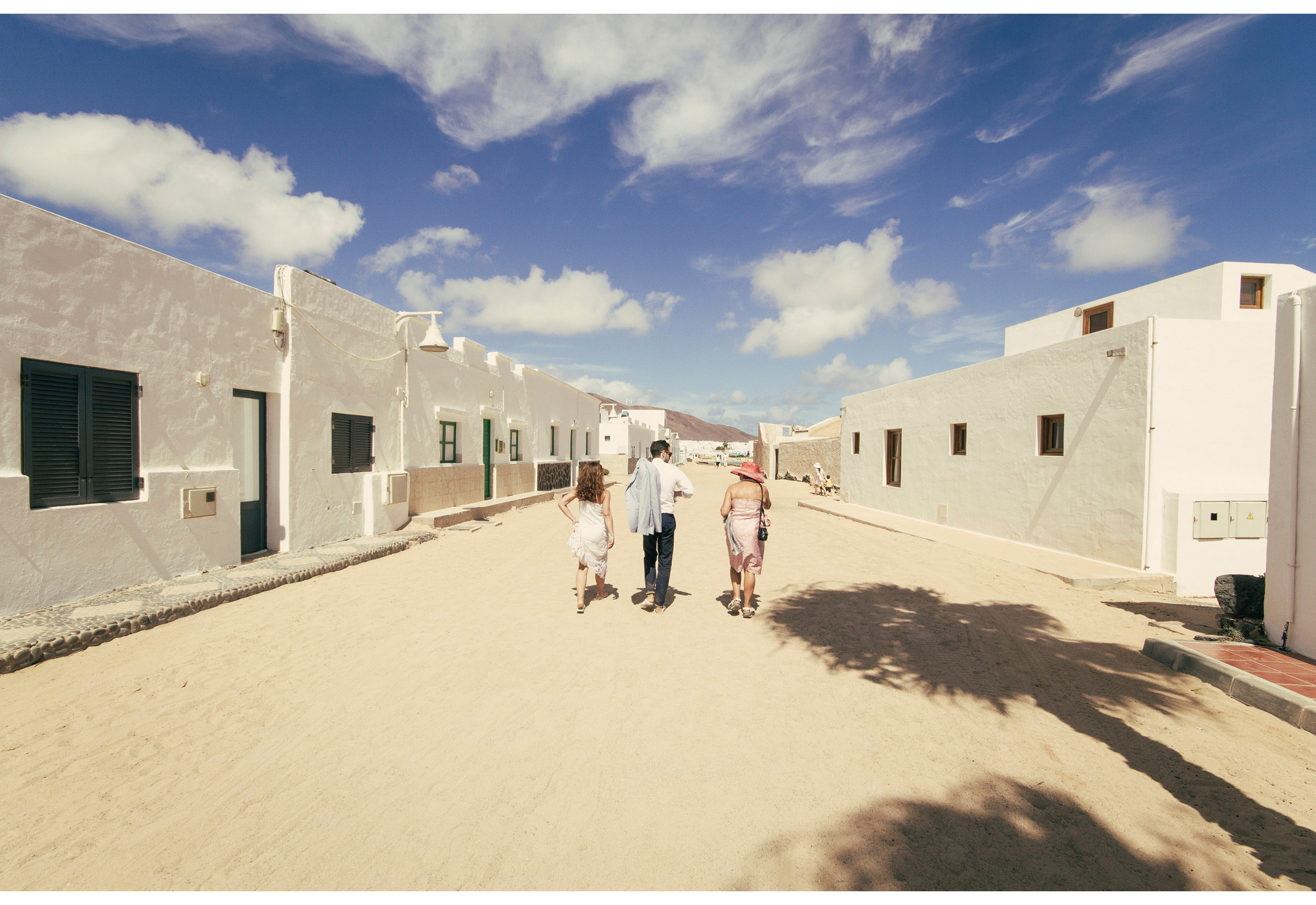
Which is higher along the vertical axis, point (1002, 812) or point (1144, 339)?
point (1144, 339)

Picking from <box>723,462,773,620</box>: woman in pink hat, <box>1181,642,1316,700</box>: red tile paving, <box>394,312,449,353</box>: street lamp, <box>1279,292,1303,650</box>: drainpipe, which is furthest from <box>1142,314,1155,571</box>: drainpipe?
<box>394,312,449,353</box>: street lamp

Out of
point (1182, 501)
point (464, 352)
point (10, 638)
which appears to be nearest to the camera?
point (10, 638)

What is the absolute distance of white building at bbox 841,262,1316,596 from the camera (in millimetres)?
7109

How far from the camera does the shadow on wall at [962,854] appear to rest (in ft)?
7.25

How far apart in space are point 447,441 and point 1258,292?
1780cm

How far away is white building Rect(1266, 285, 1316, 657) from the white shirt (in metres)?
4.75

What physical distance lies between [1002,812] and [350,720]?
11.8 feet

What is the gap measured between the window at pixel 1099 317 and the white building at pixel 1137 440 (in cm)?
175

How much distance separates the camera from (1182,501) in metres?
7.02

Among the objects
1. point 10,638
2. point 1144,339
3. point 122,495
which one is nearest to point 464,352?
point 122,495

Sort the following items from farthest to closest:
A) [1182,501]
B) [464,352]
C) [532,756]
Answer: [464,352] < [1182,501] < [532,756]

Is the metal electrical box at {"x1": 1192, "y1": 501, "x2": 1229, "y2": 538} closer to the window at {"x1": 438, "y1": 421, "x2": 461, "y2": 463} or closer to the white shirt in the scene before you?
the white shirt

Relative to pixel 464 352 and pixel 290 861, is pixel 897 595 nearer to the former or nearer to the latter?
pixel 290 861

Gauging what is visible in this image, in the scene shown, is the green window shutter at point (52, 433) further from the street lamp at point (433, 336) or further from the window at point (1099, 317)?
the window at point (1099, 317)
